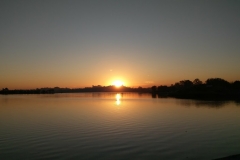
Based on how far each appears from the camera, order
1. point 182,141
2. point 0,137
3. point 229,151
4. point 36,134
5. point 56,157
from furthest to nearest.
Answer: point 36,134 < point 0,137 < point 182,141 < point 229,151 < point 56,157

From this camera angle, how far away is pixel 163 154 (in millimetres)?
18359

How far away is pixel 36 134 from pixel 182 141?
18745 millimetres

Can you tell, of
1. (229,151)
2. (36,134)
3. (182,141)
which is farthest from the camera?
(36,134)

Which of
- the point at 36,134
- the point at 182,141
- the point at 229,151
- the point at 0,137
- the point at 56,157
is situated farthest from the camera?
the point at 36,134

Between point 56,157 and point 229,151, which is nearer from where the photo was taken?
point 56,157

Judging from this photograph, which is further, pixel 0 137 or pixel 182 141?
pixel 0 137

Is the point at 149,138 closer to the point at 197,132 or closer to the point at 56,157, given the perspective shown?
the point at 197,132

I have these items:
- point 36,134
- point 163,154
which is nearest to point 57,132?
point 36,134

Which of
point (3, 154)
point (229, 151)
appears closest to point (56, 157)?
point (3, 154)

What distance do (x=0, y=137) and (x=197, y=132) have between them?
85.4ft

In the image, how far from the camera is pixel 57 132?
28422 mm

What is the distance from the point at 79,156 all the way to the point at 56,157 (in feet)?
6.49

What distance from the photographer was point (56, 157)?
17.8m

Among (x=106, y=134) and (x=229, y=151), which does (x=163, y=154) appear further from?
(x=106, y=134)
